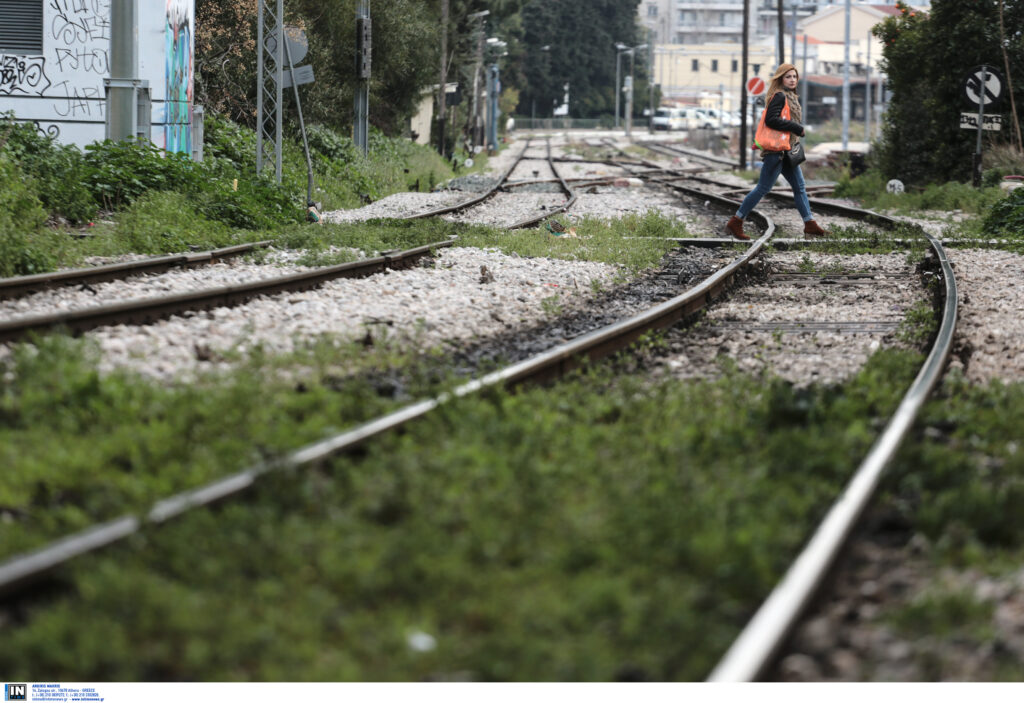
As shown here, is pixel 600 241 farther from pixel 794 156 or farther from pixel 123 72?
pixel 123 72

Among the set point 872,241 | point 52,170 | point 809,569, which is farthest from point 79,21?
point 809,569

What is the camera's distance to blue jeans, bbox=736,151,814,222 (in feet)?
48.2

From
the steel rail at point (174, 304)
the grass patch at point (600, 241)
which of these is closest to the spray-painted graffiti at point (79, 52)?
the grass patch at point (600, 241)

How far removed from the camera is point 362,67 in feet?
95.1

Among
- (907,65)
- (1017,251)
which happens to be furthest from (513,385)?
(907,65)

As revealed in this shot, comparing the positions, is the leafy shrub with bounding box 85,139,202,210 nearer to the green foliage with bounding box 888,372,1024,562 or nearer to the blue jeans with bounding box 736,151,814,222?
the blue jeans with bounding box 736,151,814,222

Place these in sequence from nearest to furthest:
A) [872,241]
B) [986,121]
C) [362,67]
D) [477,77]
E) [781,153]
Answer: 1. [872,241]
2. [781,153]
3. [986,121]
4. [362,67]
5. [477,77]

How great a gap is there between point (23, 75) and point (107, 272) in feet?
35.0

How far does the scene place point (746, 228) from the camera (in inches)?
667

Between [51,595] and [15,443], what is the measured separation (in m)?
1.69

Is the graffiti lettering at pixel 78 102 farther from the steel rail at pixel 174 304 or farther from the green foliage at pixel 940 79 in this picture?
the green foliage at pixel 940 79

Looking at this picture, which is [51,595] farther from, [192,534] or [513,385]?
[513,385]

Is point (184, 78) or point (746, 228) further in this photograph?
point (184, 78)
